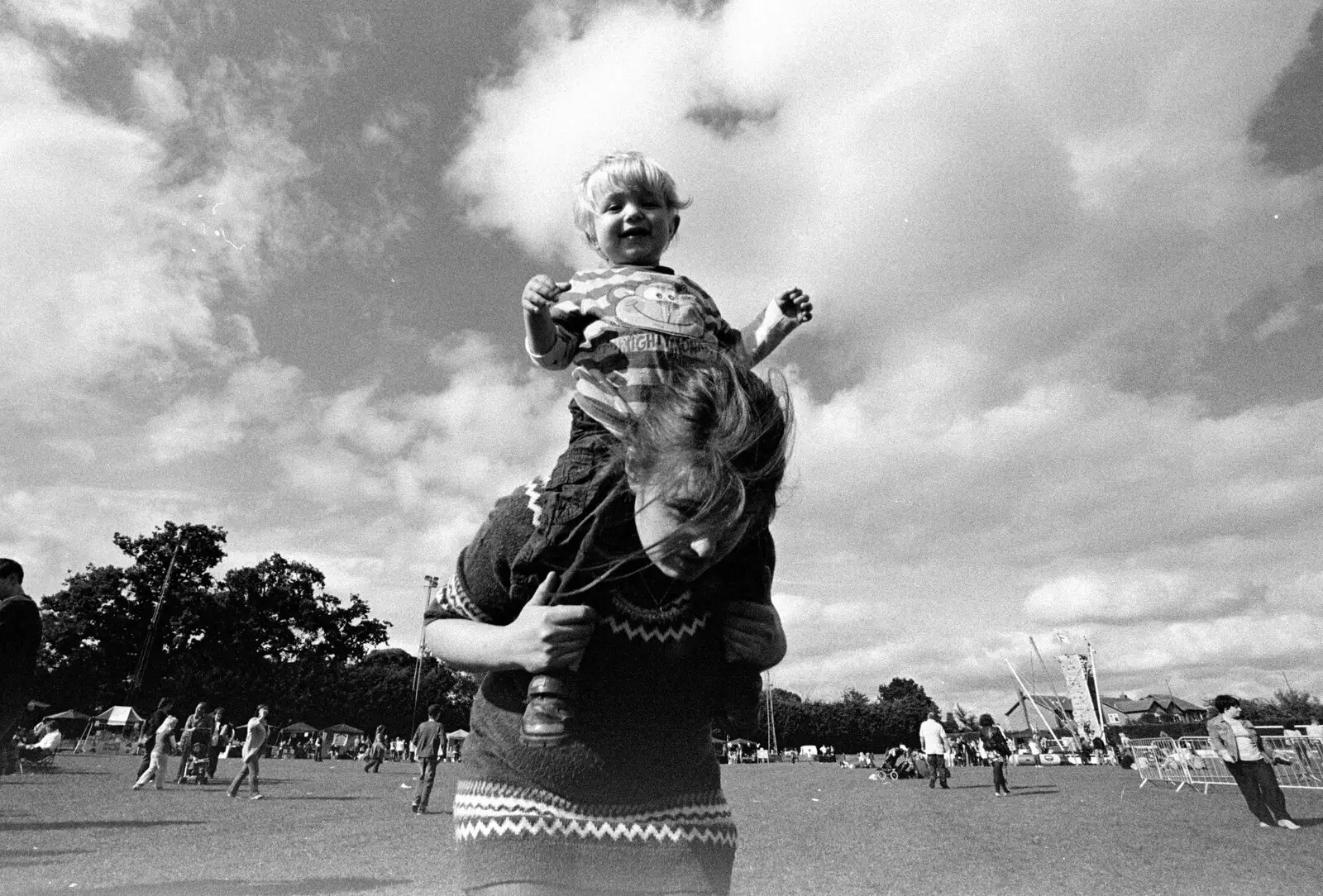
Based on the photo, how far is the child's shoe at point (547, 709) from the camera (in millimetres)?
1364

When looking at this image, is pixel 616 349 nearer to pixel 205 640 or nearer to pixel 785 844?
pixel 785 844

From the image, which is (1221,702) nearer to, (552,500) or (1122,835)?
(1122,835)

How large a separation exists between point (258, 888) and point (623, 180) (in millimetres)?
7679

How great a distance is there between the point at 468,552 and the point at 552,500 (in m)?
0.21

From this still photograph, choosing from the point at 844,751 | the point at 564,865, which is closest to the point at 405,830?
the point at 564,865

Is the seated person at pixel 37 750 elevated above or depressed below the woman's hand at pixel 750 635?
above

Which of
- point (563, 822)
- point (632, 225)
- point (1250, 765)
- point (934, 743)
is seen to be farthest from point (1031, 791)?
point (563, 822)

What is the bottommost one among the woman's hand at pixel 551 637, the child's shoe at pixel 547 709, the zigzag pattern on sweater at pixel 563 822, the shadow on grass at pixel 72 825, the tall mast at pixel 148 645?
the shadow on grass at pixel 72 825

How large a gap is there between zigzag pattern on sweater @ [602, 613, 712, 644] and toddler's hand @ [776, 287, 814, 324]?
0.95 m

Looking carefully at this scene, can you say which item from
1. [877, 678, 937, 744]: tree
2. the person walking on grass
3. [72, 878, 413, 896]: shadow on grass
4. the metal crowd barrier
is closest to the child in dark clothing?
[72, 878, 413, 896]: shadow on grass

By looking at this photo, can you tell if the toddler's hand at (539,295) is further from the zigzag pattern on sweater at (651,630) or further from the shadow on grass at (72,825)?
the shadow on grass at (72,825)

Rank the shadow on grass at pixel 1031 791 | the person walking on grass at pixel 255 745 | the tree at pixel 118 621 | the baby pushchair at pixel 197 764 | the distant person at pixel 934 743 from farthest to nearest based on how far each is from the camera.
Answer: the tree at pixel 118 621, the distant person at pixel 934 743, the baby pushchair at pixel 197 764, the shadow on grass at pixel 1031 791, the person walking on grass at pixel 255 745

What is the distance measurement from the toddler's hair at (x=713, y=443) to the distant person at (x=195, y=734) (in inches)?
853

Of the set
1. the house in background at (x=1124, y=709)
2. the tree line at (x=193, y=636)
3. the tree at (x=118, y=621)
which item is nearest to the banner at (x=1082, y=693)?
the house in background at (x=1124, y=709)
